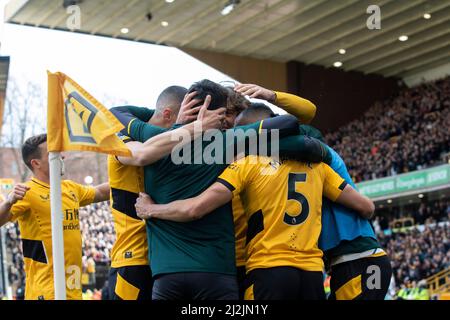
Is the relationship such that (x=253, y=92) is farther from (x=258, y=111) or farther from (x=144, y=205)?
(x=144, y=205)

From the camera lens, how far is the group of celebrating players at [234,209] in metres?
4.02

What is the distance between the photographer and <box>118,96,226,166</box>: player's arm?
4004mm

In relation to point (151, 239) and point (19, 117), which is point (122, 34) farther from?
point (151, 239)

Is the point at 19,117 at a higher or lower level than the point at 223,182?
higher

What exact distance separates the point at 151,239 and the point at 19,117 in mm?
21237

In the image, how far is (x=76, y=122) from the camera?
376 cm

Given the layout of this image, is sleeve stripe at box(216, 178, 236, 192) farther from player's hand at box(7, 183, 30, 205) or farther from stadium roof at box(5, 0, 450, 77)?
stadium roof at box(5, 0, 450, 77)

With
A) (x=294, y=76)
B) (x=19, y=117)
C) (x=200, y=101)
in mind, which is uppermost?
(x=294, y=76)

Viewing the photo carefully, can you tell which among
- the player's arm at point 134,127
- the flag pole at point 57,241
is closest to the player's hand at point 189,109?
A: the player's arm at point 134,127

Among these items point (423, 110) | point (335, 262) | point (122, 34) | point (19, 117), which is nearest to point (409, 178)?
point (423, 110)

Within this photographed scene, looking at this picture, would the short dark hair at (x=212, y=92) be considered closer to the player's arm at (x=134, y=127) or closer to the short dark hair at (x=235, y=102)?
the short dark hair at (x=235, y=102)

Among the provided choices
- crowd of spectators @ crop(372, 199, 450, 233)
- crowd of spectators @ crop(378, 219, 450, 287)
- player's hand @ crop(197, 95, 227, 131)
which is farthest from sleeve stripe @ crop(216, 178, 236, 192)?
crowd of spectators @ crop(372, 199, 450, 233)
